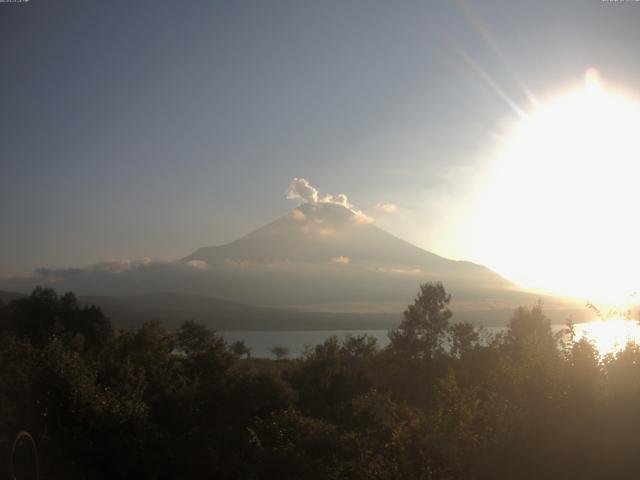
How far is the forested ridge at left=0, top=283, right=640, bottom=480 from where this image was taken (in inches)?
392

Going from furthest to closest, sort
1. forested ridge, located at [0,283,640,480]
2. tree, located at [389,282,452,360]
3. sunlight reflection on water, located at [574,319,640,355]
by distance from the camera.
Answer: tree, located at [389,282,452,360] → sunlight reflection on water, located at [574,319,640,355] → forested ridge, located at [0,283,640,480]

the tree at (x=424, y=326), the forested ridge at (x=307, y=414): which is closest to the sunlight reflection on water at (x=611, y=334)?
the forested ridge at (x=307, y=414)

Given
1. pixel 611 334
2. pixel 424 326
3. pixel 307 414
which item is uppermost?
pixel 611 334

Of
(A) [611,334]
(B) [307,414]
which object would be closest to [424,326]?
(B) [307,414]

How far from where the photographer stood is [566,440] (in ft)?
33.1

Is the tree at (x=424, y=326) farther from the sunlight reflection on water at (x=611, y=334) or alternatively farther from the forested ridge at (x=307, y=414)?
the sunlight reflection on water at (x=611, y=334)

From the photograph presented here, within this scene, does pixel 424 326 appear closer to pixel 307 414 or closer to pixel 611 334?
pixel 307 414

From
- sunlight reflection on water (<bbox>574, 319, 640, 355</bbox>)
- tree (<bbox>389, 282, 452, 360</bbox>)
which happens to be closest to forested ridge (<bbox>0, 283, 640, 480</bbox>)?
sunlight reflection on water (<bbox>574, 319, 640, 355</bbox>)

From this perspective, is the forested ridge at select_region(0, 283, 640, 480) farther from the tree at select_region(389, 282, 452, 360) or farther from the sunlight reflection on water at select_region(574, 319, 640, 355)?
the tree at select_region(389, 282, 452, 360)

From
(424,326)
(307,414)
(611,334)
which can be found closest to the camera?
(611,334)

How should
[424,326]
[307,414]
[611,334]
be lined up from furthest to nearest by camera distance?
[424,326] < [307,414] < [611,334]

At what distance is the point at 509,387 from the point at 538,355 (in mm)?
923

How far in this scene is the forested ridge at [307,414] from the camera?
995cm

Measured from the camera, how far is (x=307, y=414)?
25.5m
